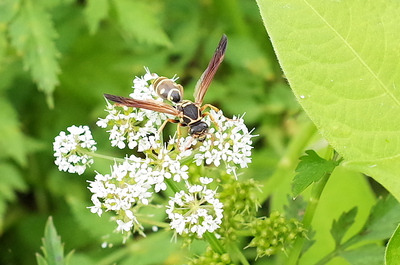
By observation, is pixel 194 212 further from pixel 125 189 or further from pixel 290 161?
pixel 290 161

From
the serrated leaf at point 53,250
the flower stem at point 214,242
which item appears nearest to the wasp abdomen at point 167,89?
the flower stem at point 214,242

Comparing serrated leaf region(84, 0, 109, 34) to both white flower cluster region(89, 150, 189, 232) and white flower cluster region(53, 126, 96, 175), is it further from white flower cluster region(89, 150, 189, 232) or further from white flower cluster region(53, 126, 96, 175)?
white flower cluster region(89, 150, 189, 232)

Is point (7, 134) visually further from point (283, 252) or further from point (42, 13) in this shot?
point (283, 252)

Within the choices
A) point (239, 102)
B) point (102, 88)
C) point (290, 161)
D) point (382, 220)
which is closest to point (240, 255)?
point (382, 220)

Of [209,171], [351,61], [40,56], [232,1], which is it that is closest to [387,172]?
[351,61]

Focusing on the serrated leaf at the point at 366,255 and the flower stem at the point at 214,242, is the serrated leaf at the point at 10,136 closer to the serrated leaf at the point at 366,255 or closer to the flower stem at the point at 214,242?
the flower stem at the point at 214,242

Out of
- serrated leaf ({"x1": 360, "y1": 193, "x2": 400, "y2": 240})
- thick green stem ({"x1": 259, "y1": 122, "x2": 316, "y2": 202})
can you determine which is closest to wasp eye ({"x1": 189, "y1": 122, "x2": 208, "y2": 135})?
serrated leaf ({"x1": 360, "y1": 193, "x2": 400, "y2": 240})
